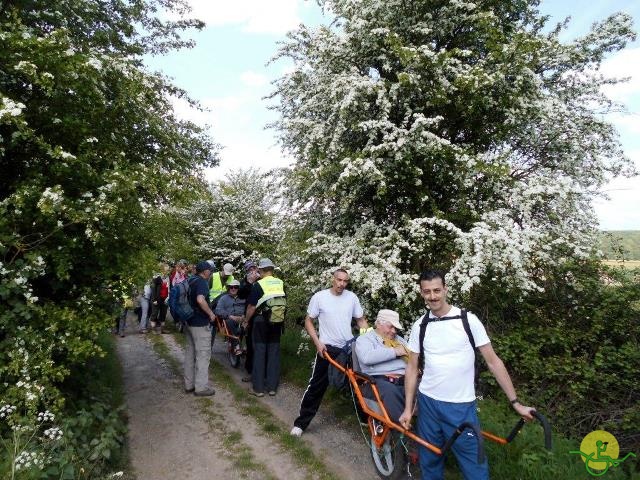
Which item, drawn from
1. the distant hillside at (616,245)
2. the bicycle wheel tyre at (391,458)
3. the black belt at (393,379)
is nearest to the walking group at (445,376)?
the bicycle wheel tyre at (391,458)

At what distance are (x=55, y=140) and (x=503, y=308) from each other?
709 cm

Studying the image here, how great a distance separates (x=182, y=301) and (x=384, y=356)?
12.8ft

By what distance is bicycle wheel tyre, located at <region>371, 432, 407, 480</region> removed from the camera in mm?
4332

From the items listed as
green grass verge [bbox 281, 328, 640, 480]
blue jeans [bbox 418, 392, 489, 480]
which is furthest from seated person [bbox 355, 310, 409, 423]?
green grass verge [bbox 281, 328, 640, 480]

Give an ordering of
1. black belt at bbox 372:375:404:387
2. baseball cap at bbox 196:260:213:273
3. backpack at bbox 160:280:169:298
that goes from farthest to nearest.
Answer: backpack at bbox 160:280:169:298 < baseball cap at bbox 196:260:213:273 < black belt at bbox 372:375:404:387

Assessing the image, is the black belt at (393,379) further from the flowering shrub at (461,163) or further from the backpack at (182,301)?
the backpack at (182,301)

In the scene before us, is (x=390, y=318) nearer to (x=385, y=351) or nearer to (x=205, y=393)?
(x=385, y=351)

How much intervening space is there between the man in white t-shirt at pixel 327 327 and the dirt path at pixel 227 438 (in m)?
0.35

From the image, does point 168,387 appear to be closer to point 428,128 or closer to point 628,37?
point 428,128

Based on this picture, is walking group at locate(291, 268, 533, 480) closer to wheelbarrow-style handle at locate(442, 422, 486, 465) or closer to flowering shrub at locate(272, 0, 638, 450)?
wheelbarrow-style handle at locate(442, 422, 486, 465)

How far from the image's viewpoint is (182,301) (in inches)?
280

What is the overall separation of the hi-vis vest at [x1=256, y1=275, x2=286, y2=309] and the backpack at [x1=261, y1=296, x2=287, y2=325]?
7 centimetres

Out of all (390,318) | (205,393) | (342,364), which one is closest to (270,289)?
Result: (205,393)

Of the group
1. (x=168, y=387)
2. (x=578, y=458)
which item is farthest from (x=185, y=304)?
(x=578, y=458)
